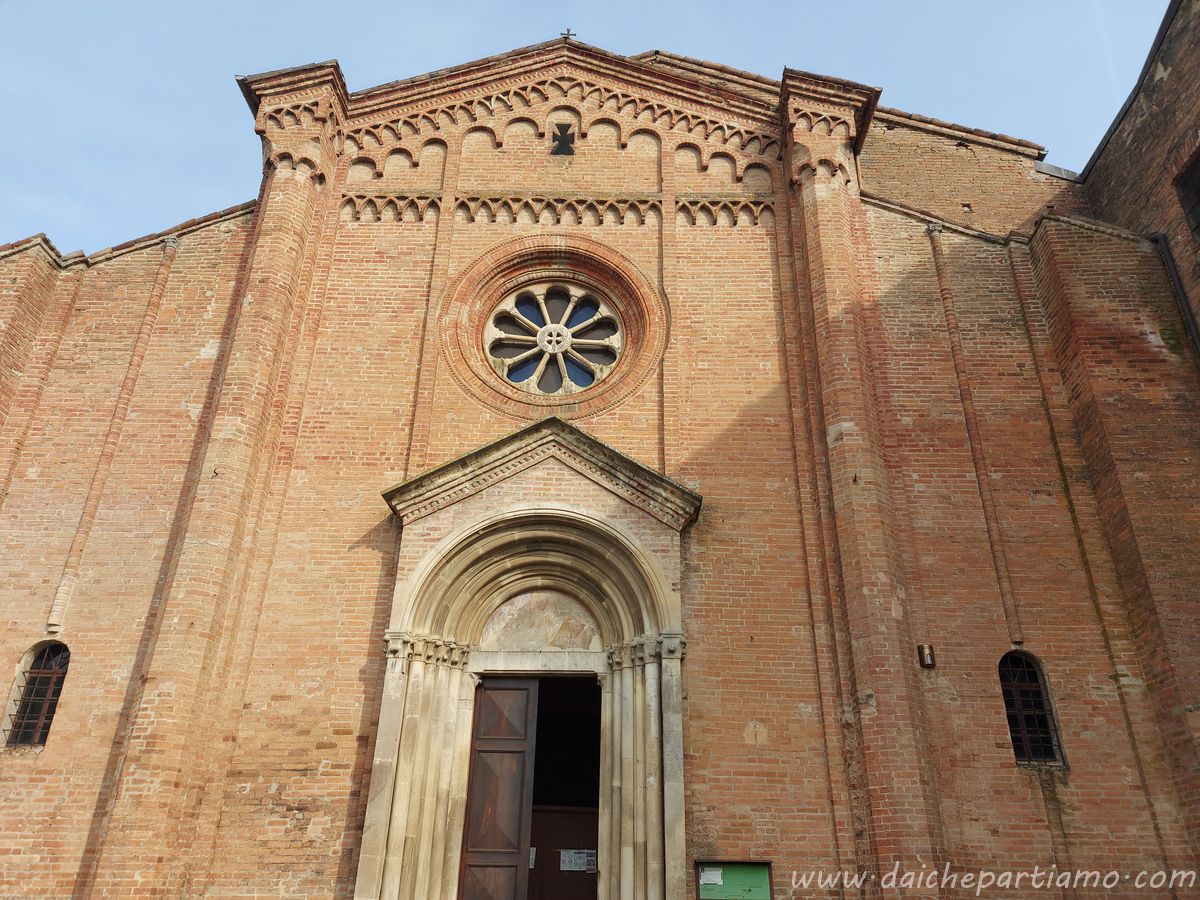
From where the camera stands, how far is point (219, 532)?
9008mm

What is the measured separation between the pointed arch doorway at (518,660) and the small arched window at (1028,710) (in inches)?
127

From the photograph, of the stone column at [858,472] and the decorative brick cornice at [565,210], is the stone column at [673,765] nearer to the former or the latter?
the stone column at [858,472]

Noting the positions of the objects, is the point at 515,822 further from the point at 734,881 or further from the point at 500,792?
the point at 734,881

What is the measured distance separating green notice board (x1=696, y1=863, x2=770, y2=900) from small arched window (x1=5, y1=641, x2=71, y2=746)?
6382mm

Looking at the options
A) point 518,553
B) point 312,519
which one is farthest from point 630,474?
point 312,519

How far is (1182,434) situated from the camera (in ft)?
30.3

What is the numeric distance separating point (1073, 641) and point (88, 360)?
11.3 metres

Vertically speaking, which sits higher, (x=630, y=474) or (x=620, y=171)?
Answer: (x=620, y=171)

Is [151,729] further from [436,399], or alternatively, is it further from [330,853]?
[436,399]

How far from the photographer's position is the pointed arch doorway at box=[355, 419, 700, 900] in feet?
26.5

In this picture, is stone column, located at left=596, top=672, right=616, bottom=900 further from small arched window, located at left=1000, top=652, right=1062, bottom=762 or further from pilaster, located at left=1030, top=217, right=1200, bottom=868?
pilaster, located at left=1030, top=217, right=1200, bottom=868

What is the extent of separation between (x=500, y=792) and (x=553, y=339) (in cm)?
533

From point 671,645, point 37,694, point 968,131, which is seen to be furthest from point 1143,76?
point 37,694

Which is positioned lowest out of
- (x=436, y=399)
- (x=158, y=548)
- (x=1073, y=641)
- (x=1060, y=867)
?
(x=1060, y=867)
